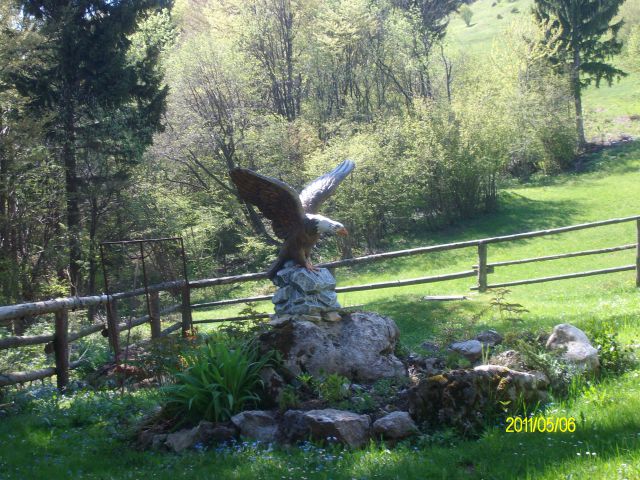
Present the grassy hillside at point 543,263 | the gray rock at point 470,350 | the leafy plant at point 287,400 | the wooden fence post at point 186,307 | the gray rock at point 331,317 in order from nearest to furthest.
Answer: the leafy plant at point 287,400
the gray rock at point 470,350
the gray rock at point 331,317
the wooden fence post at point 186,307
the grassy hillside at point 543,263

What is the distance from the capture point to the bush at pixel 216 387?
490 cm

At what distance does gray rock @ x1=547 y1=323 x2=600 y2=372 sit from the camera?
4.97 metres

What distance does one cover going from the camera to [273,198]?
256 inches

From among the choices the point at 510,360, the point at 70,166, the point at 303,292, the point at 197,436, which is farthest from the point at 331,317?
the point at 70,166

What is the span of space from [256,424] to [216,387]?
21.1 inches

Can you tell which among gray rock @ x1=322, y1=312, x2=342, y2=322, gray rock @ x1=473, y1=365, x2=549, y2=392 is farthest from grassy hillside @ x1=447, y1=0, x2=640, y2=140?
gray rock @ x1=473, y1=365, x2=549, y2=392

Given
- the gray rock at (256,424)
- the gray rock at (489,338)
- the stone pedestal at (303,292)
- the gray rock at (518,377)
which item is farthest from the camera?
the gray rock at (489,338)

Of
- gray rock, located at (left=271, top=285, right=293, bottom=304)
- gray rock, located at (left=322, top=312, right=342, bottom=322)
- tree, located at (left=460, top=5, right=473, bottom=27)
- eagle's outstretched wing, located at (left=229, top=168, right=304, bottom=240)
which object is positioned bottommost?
gray rock, located at (left=322, top=312, right=342, bottom=322)

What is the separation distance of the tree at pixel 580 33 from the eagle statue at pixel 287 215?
29889 millimetres

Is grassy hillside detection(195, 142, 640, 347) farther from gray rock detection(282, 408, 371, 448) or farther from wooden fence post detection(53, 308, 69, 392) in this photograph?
wooden fence post detection(53, 308, 69, 392)

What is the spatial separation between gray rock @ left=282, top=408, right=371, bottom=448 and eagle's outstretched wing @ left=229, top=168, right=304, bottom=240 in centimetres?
246

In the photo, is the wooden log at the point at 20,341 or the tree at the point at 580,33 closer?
the wooden log at the point at 20,341

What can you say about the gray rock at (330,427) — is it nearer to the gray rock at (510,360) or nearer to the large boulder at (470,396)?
the large boulder at (470,396)

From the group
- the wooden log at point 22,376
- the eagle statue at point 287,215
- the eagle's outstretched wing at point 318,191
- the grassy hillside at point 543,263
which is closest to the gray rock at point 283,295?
the eagle statue at point 287,215
